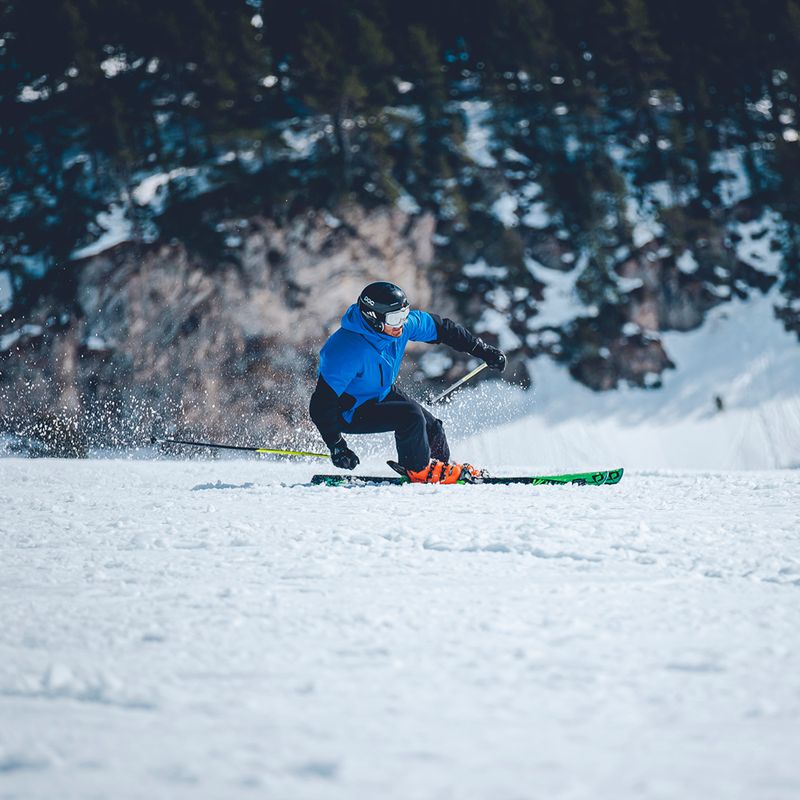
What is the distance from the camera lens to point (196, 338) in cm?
2202

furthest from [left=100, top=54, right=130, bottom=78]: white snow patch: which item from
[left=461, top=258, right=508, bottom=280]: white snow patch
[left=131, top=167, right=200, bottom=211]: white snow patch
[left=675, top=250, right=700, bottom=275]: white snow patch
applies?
[left=675, top=250, right=700, bottom=275]: white snow patch

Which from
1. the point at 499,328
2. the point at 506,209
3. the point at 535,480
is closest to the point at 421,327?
the point at 535,480

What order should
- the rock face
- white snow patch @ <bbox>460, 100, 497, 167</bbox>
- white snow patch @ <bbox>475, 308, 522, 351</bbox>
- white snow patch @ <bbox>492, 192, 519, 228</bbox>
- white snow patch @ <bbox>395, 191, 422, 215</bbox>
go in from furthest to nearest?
white snow patch @ <bbox>460, 100, 497, 167</bbox> < white snow patch @ <bbox>492, 192, 519, 228</bbox> < white snow patch @ <bbox>395, 191, 422, 215</bbox> < white snow patch @ <bbox>475, 308, 522, 351</bbox> < the rock face

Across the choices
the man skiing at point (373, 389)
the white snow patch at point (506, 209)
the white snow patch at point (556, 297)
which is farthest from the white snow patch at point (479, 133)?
the man skiing at point (373, 389)

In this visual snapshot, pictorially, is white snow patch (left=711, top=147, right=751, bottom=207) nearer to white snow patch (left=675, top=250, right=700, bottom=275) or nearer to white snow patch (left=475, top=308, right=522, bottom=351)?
white snow patch (left=675, top=250, right=700, bottom=275)

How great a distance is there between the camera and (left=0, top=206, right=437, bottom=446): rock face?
21.3 metres

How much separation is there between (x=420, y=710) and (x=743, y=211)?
27.0 metres

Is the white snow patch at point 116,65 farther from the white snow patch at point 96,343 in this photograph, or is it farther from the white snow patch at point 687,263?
the white snow patch at point 687,263

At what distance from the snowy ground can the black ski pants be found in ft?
8.49

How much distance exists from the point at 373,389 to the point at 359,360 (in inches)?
14.0

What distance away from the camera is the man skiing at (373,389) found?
20.9 ft

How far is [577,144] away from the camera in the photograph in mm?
26375

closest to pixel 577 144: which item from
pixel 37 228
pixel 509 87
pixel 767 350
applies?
pixel 509 87

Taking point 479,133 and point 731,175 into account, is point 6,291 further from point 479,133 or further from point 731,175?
point 731,175
